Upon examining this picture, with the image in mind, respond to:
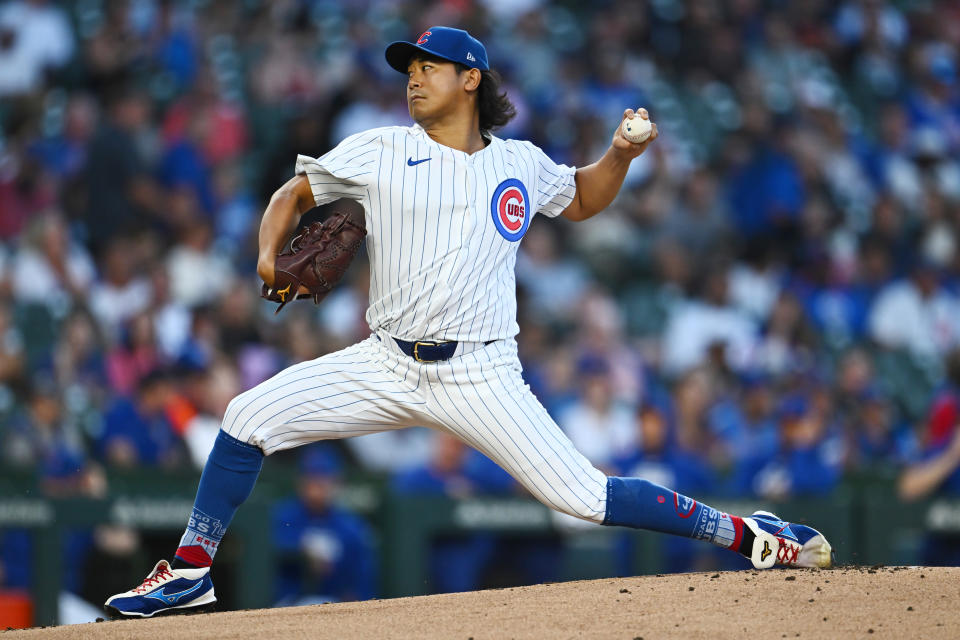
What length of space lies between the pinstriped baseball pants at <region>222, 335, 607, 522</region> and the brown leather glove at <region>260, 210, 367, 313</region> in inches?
10.8

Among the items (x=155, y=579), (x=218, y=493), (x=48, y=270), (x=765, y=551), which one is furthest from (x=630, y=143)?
(x=48, y=270)

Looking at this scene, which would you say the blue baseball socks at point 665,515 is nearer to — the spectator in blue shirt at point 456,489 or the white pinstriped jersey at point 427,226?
the white pinstriped jersey at point 427,226

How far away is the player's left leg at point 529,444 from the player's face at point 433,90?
0.76 m

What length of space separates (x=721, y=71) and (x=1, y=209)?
619 centimetres

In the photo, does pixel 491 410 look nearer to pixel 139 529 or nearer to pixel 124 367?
pixel 139 529

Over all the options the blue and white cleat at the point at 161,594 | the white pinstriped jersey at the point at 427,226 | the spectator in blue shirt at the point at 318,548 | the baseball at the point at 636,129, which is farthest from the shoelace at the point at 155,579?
the spectator in blue shirt at the point at 318,548

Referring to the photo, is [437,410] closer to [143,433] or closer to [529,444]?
[529,444]

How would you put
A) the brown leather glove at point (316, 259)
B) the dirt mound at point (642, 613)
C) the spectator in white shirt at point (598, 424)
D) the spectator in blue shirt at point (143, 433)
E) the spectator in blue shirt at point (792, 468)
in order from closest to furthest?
1. the dirt mound at point (642, 613)
2. the brown leather glove at point (316, 259)
3. the spectator in blue shirt at point (143, 433)
4. the spectator in blue shirt at point (792, 468)
5. the spectator in white shirt at point (598, 424)

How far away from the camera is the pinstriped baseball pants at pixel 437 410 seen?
407cm

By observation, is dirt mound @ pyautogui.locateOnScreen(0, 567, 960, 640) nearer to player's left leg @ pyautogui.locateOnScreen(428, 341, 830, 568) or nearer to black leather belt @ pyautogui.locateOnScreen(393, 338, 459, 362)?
player's left leg @ pyautogui.locateOnScreen(428, 341, 830, 568)

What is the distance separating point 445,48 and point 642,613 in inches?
73.2

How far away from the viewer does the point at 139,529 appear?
22.4ft

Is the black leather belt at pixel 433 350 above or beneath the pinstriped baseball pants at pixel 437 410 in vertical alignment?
above

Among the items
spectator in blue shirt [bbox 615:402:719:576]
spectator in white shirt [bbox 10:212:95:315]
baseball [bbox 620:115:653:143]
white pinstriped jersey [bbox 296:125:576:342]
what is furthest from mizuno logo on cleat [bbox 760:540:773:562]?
spectator in white shirt [bbox 10:212:95:315]
